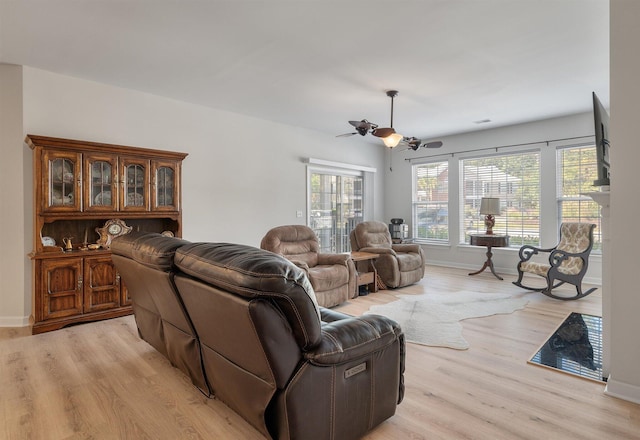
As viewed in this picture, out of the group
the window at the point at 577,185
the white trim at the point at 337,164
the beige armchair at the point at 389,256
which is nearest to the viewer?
the beige armchair at the point at 389,256

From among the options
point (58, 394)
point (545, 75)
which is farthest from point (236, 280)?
point (545, 75)

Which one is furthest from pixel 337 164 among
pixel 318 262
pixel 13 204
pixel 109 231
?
pixel 13 204

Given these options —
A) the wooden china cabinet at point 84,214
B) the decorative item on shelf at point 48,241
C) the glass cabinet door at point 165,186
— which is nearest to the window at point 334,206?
the glass cabinet door at point 165,186

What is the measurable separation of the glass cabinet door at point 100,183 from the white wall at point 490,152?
5.72 metres

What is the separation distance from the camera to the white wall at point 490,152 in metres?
5.62

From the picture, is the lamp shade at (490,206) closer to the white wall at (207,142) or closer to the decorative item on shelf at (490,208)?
the decorative item on shelf at (490,208)

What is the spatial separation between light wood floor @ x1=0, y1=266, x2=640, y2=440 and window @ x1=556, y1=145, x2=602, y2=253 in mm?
3344

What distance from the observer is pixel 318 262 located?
4633 millimetres

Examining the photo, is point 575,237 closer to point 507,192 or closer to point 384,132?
point 507,192

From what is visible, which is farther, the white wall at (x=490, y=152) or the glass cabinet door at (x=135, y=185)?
the white wall at (x=490, y=152)

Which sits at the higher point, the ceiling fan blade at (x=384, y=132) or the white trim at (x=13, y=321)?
the ceiling fan blade at (x=384, y=132)

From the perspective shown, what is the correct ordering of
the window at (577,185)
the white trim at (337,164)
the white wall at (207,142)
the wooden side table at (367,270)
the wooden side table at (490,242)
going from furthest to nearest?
the white trim at (337,164), the wooden side table at (490,242), the window at (577,185), the wooden side table at (367,270), the white wall at (207,142)

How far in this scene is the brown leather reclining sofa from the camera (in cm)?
137

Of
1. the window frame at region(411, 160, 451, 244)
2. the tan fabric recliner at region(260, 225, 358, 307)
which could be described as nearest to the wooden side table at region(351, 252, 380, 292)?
the tan fabric recliner at region(260, 225, 358, 307)
